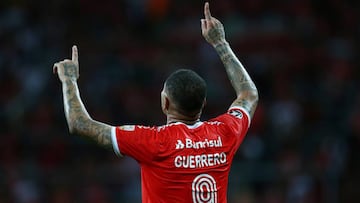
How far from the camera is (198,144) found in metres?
5.72

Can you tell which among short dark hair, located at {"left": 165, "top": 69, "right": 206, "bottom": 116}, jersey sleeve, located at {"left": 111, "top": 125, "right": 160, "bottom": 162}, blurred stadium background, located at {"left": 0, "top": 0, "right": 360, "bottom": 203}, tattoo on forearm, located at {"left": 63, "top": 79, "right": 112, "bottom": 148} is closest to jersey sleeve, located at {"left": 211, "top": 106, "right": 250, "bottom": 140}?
short dark hair, located at {"left": 165, "top": 69, "right": 206, "bottom": 116}

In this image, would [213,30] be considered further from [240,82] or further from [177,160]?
[177,160]

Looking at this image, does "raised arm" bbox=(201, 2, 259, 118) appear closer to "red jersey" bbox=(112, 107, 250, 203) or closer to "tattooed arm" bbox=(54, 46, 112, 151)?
"red jersey" bbox=(112, 107, 250, 203)

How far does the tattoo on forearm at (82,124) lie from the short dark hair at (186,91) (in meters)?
0.44

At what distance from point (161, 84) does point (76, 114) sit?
34.0 ft

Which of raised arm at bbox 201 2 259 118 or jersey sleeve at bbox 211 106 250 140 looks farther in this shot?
raised arm at bbox 201 2 259 118

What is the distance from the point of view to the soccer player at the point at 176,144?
5.62 metres

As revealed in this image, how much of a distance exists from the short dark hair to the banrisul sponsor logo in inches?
7.7

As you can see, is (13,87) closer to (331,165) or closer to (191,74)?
(331,165)

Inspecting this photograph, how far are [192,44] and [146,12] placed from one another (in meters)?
1.91

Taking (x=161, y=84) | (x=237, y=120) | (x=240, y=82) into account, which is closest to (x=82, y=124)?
(x=237, y=120)

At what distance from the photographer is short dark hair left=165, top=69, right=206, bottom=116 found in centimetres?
567

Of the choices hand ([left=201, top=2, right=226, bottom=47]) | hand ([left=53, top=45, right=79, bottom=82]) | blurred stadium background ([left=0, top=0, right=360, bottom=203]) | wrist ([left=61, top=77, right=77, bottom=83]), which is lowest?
blurred stadium background ([left=0, top=0, right=360, bottom=203])

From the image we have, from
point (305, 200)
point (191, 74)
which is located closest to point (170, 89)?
point (191, 74)
